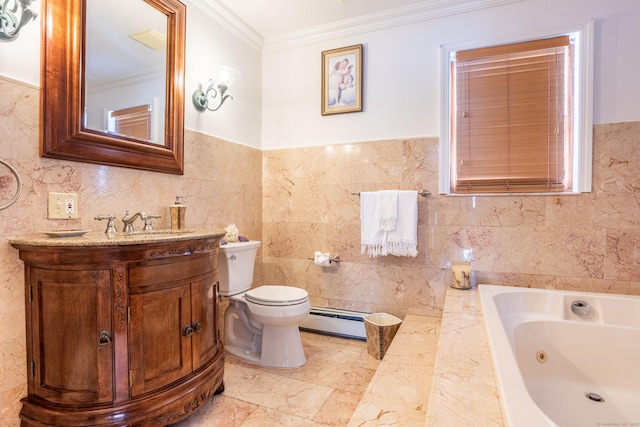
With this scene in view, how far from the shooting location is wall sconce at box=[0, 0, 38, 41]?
123 cm

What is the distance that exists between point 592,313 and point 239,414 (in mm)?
1928

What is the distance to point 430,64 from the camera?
88.7 inches

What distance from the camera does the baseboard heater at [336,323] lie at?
2.39 m

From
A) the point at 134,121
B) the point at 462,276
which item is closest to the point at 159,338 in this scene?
the point at 134,121

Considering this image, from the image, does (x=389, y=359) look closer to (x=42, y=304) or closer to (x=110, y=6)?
(x=42, y=304)

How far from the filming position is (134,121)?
1.73 m

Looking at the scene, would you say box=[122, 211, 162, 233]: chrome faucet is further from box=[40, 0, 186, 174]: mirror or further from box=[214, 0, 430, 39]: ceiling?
box=[214, 0, 430, 39]: ceiling

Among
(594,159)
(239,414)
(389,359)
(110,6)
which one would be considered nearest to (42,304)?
(239,414)

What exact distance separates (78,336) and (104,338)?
0.09 metres

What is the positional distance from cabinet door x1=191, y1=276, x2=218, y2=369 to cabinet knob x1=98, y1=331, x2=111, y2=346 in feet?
1.11

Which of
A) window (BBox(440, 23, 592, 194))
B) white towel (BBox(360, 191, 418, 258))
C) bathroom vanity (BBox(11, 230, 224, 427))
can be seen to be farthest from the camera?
white towel (BBox(360, 191, 418, 258))

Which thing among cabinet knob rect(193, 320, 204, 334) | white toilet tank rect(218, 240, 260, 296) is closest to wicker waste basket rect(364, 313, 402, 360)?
white toilet tank rect(218, 240, 260, 296)

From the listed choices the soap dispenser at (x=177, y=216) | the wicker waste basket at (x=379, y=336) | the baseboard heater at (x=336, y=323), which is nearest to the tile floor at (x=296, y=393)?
the wicker waste basket at (x=379, y=336)

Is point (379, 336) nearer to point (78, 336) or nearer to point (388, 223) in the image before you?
point (388, 223)
